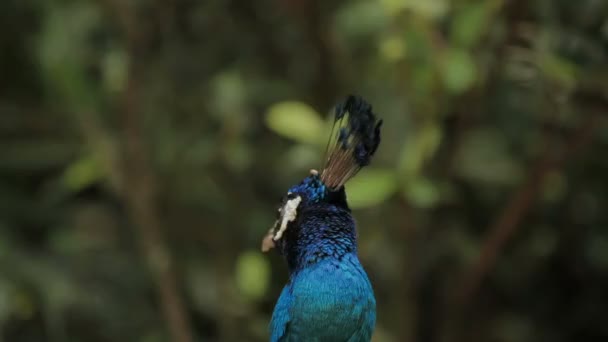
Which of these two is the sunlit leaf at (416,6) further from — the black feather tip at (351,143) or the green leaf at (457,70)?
the black feather tip at (351,143)

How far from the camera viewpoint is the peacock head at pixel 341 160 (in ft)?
3.47

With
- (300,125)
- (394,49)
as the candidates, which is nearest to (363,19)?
(394,49)

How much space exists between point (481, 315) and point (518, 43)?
782mm

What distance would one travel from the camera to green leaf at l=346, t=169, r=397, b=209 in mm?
1845

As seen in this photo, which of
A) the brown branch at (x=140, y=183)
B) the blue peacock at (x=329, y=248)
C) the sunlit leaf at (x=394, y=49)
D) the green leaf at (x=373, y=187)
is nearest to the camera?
the blue peacock at (x=329, y=248)

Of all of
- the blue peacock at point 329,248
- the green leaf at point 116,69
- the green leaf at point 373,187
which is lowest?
the blue peacock at point 329,248

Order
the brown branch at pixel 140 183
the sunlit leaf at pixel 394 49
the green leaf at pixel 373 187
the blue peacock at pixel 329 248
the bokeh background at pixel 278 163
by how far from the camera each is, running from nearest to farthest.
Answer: the blue peacock at pixel 329 248
the green leaf at pixel 373 187
the sunlit leaf at pixel 394 49
the bokeh background at pixel 278 163
the brown branch at pixel 140 183

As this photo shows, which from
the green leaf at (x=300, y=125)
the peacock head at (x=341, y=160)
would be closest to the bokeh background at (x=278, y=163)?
the green leaf at (x=300, y=125)

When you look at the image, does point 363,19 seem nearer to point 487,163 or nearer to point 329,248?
point 487,163

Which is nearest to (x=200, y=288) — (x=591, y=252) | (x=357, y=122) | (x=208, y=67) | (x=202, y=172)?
(x=202, y=172)

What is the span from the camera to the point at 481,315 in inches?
100

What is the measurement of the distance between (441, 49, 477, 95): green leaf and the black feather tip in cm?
83

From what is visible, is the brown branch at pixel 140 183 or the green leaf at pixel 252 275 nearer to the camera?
the green leaf at pixel 252 275

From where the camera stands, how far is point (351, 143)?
41.8 inches
